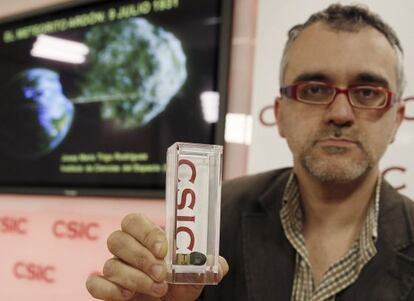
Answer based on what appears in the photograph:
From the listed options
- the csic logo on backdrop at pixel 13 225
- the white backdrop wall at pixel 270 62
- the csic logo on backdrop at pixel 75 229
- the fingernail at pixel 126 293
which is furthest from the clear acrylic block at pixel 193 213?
the csic logo on backdrop at pixel 13 225

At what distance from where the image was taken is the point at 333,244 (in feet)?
4.05

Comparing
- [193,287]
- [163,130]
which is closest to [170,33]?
[163,130]

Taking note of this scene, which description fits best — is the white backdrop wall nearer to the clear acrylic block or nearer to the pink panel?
the pink panel

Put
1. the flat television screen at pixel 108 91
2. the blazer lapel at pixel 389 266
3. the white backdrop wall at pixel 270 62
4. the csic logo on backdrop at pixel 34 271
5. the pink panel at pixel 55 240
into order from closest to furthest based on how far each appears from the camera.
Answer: the blazer lapel at pixel 389 266 < the white backdrop wall at pixel 270 62 < the flat television screen at pixel 108 91 < the pink panel at pixel 55 240 < the csic logo on backdrop at pixel 34 271

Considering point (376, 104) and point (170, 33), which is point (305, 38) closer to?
point (376, 104)

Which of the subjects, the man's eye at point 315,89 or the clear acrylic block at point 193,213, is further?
the man's eye at point 315,89

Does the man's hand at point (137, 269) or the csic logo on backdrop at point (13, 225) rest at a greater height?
the man's hand at point (137, 269)

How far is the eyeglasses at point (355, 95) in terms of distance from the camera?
3.68 feet

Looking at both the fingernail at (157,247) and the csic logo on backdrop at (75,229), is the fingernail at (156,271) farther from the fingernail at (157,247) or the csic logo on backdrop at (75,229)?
the csic logo on backdrop at (75,229)

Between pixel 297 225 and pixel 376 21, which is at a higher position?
pixel 376 21

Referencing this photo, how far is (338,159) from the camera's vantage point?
1114mm

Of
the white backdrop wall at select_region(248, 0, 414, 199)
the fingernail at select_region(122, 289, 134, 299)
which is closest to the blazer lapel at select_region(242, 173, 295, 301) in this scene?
the white backdrop wall at select_region(248, 0, 414, 199)

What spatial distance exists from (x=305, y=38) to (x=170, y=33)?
75 cm

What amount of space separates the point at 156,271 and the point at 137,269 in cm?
8
